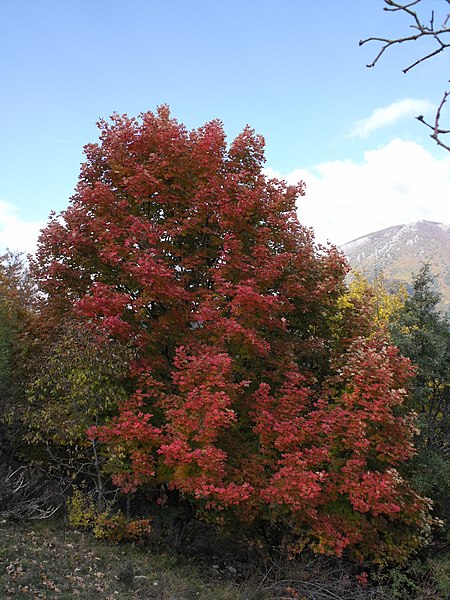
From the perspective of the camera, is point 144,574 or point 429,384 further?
point 429,384

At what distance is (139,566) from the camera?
11281 mm

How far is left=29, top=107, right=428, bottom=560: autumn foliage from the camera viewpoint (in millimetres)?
Answer: 11258

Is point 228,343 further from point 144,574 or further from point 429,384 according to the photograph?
point 429,384

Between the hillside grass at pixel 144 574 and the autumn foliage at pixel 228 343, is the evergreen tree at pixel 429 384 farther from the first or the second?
the hillside grass at pixel 144 574

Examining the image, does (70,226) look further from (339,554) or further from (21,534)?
(339,554)

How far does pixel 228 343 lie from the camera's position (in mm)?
13297

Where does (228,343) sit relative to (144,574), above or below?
above

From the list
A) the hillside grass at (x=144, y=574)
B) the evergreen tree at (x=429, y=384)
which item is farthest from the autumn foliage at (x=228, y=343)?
the evergreen tree at (x=429, y=384)

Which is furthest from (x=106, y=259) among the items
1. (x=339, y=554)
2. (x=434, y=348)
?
(x=434, y=348)

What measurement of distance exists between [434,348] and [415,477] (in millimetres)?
4070

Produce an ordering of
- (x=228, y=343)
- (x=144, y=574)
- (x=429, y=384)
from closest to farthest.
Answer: (x=144, y=574) < (x=228, y=343) < (x=429, y=384)

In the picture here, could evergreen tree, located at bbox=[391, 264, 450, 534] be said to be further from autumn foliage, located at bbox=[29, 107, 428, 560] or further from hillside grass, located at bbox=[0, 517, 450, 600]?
hillside grass, located at bbox=[0, 517, 450, 600]

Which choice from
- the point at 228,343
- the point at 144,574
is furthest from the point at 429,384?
the point at 144,574

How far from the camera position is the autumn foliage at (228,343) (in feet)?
36.9
